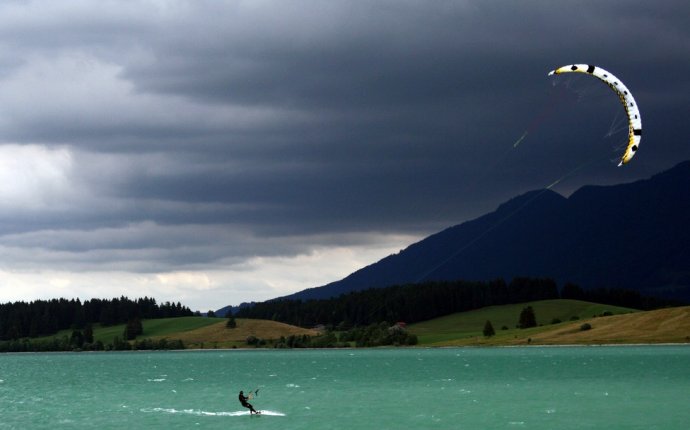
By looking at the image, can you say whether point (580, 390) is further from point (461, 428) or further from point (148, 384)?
point (148, 384)

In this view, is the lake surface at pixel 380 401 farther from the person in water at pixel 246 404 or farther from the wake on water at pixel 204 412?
the person in water at pixel 246 404

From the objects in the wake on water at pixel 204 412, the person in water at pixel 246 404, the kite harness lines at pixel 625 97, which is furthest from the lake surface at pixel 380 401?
the kite harness lines at pixel 625 97

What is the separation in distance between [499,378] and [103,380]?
62.7 m

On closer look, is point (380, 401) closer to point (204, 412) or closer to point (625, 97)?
point (204, 412)

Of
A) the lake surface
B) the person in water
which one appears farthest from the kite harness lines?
the person in water

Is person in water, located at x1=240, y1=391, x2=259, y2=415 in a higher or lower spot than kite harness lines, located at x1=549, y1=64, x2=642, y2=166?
lower

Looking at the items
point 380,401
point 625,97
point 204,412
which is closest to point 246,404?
point 204,412

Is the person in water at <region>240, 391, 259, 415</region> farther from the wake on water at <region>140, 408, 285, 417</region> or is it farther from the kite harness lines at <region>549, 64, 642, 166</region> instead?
the kite harness lines at <region>549, 64, 642, 166</region>

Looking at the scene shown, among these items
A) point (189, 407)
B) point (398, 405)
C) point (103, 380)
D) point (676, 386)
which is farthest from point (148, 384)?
point (676, 386)

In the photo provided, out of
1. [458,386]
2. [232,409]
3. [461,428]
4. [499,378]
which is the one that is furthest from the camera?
[499,378]

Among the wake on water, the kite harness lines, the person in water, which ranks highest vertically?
the kite harness lines

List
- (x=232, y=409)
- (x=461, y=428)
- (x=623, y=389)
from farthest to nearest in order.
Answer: (x=623, y=389)
(x=232, y=409)
(x=461, y=428)

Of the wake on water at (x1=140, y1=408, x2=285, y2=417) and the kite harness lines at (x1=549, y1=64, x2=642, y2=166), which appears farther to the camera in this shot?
the wake on water at (x1=140, y1=408, x2=285, y2=417)

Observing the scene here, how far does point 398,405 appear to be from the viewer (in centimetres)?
9088
